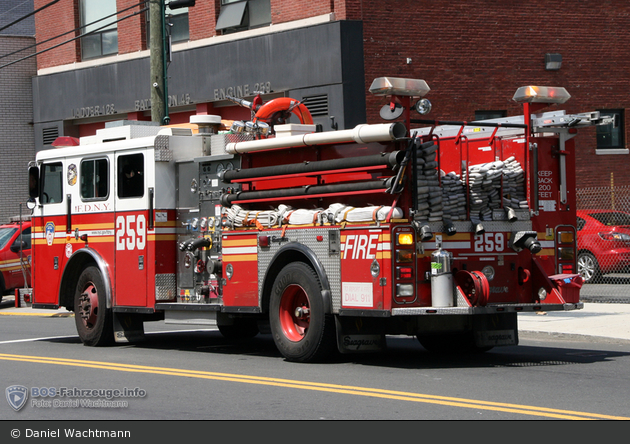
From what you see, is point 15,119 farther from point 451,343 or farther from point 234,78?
point 451,343

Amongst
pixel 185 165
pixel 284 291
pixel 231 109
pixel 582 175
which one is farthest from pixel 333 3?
pixel 284 291

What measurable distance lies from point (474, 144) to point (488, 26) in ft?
45.3

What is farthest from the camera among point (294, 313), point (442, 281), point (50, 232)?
point (50, 232)

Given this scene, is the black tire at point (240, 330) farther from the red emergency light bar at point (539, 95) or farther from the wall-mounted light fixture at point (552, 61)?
the wall-mounted light fixture at point (552, 61)

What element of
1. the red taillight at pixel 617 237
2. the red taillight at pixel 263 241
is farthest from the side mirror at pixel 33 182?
the red taillight at pixel 617 237

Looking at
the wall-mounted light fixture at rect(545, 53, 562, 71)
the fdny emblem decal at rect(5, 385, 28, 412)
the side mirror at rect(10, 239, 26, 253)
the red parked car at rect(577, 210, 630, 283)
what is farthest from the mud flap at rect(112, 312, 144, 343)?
the wall-mounted light fixture at rect(545, 53, 562, 71)

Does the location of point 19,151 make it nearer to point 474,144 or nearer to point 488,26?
point 488,26

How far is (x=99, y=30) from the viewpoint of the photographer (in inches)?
1075

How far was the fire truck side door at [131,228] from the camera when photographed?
1220 centimetres

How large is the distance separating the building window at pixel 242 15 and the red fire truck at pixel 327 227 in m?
10.8

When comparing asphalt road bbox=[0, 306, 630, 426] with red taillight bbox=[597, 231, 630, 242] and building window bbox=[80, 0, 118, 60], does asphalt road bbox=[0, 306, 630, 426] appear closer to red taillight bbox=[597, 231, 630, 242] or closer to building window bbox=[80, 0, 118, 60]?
red taillight bbox=[597, 231, 630, 242]

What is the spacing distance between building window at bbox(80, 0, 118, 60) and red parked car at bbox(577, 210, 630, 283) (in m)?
13.9

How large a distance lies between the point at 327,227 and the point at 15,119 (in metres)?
22.0

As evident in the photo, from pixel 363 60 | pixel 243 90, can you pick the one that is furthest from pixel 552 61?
pixel 243 90
